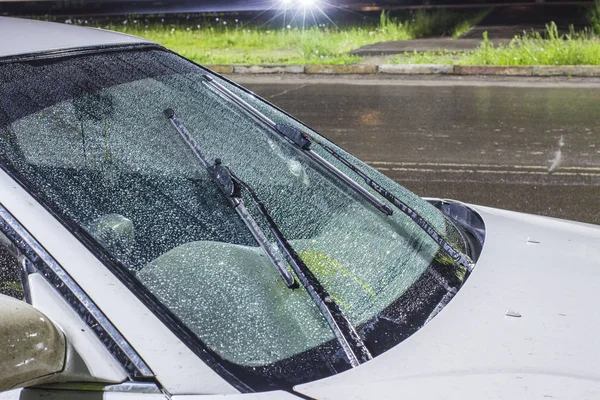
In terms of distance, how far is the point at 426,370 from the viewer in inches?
64.4

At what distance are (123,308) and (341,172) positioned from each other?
103 cm

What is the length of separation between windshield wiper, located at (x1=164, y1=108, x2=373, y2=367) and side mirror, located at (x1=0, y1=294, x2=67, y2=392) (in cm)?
58

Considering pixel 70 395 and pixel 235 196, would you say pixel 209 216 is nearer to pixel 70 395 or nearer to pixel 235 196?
pixel 235 196

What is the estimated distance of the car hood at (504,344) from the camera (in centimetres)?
158

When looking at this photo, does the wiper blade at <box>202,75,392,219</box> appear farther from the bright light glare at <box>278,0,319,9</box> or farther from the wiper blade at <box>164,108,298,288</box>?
the bright light glare at <box>278,0,319,9</box>

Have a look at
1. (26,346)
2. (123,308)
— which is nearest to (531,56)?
(123,308)

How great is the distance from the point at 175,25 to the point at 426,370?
64.4ft

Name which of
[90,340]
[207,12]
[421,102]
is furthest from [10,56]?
[207,12]

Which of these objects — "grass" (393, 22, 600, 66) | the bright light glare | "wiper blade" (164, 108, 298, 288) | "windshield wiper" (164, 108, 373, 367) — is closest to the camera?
"windshield wiper" (164, 108, 373, 367)

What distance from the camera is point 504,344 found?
174 cm

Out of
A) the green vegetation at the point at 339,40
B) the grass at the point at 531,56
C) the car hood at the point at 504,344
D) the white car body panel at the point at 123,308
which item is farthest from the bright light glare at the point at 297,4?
the white car body panel at the point at 123,308

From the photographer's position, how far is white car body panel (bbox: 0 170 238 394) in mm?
1559

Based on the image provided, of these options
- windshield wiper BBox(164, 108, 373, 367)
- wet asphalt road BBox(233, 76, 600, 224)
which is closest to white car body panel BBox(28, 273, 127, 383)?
windshield wiper BBox(164, 108, 373, 367)

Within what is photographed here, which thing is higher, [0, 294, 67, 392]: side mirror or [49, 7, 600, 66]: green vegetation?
[0, 294, 67, 392]: side mirror
